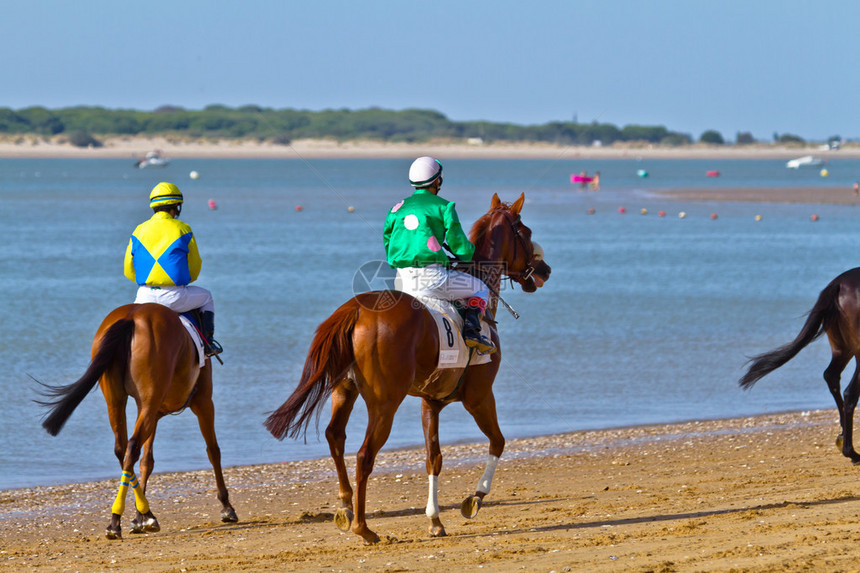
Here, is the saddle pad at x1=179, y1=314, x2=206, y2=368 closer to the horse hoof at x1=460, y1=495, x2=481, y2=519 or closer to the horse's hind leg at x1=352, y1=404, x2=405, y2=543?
the horse's hind leg at x1=352, y1=404, x2=405, y2=543

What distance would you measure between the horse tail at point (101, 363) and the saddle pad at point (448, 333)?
86.8 inches

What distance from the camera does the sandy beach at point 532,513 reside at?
6812mm

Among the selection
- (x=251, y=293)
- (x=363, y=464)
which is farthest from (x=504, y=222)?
(x=251, y=293)

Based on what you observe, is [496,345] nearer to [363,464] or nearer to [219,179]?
[363,464]

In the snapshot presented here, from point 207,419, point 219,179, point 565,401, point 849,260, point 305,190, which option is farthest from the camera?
point 219,179

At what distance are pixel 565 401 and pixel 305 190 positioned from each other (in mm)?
73978

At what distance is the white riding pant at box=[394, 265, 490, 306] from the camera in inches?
312

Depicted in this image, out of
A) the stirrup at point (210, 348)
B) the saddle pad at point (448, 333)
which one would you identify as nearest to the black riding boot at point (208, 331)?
the stirrup at point (210, 348)

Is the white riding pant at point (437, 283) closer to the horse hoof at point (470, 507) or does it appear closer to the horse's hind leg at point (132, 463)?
the horse hoof at point (470, 507)

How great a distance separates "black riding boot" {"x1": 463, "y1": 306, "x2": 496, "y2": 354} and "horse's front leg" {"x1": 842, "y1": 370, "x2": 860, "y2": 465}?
426cm

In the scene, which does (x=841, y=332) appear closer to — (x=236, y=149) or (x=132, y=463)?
(x=132, y=463)

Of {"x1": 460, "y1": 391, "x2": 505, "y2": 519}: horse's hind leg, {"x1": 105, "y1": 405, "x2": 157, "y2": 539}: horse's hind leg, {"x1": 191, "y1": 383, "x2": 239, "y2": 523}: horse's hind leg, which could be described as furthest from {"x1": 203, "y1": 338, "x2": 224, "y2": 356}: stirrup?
{"x1": 460, "y1": 391, "x2": 505, "y2": 519}: horse's hind leg

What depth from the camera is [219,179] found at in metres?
108

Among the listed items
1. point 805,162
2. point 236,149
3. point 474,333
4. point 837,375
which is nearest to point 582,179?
→ point 805,162
